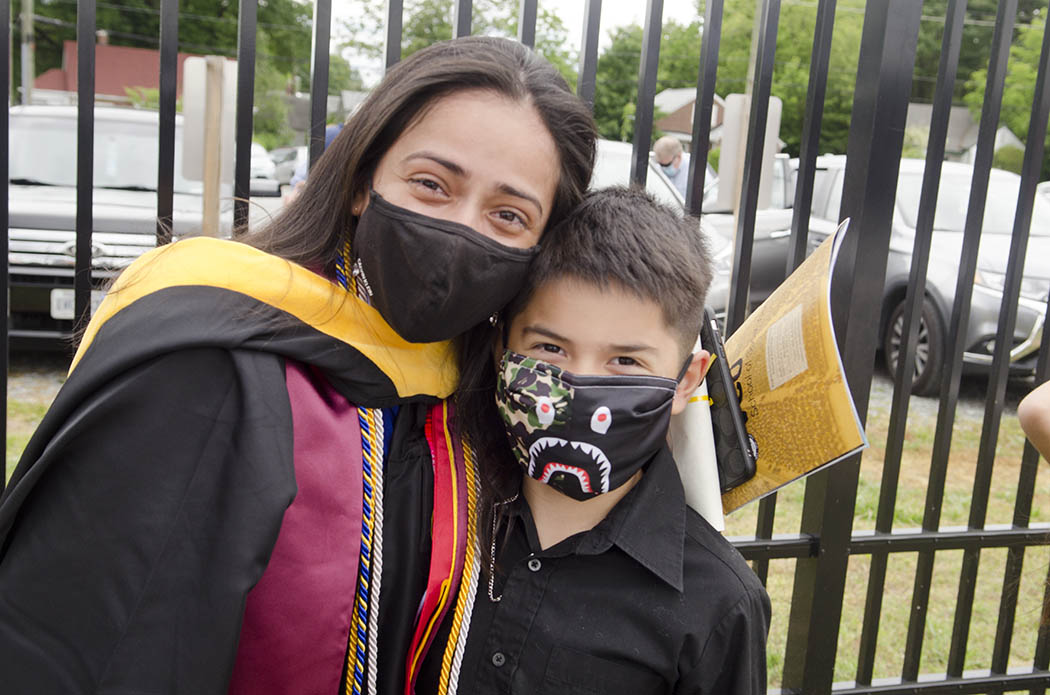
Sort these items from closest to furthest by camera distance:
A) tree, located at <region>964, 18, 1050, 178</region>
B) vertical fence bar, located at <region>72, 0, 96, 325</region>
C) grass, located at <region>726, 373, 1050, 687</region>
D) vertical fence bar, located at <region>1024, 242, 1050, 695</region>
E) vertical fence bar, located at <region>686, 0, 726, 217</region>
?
1. vertical fence bar, located at <region>72, 0, 96, 325</region>
2. vertical fence bar, located at <region>686, 0, 726, 217</region>
3. vertical fence bar, located at <region>1024, 242, 1050, 695</region>
4. grass, located at <region>726, 373, 1050, 687</region>
5. tree, located at <region>964, 18, 1050, 178</region>

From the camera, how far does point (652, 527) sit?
5.64 ft

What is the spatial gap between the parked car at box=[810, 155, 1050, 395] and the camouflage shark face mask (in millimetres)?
5340

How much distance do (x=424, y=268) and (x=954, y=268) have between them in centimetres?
636

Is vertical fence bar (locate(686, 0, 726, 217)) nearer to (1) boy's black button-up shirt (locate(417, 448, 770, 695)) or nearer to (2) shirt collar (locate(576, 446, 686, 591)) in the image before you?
(2) shirt collar (locate(576, 446, 686, 591))

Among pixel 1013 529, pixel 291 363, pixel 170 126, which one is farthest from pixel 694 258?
pixel 1013 529

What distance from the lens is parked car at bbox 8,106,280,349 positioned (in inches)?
194

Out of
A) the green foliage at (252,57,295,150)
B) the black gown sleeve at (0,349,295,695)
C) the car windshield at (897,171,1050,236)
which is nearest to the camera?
the black gown sleeve at (0,349,295,695)

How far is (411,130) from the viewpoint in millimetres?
1608

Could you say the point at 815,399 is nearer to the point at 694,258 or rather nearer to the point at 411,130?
the point at 694,258

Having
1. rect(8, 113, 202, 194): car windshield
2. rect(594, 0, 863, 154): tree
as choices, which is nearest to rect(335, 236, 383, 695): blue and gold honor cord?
rect(8, 113, 202, 194): car windshield

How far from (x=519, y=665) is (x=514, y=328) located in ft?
1.89

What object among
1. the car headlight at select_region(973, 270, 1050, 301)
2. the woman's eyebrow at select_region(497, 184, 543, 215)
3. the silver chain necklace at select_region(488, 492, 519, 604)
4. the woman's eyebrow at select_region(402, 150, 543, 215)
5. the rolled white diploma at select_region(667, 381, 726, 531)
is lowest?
the car headlight at select_region(973, 270, 1050, 301)

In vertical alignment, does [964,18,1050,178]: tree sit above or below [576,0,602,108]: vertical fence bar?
above

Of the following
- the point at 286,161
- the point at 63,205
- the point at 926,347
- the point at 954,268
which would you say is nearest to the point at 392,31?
the point at 63,205
